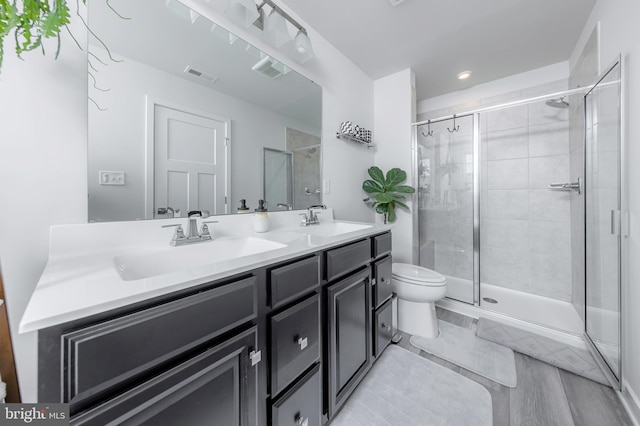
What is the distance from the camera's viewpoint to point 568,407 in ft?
3.81

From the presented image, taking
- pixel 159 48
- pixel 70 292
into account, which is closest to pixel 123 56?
pixel 159 48

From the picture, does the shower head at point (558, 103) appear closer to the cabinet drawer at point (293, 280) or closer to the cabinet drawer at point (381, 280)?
the cabinet drawer at point (381, 280)

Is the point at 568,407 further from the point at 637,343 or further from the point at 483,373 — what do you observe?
the point at 637,343

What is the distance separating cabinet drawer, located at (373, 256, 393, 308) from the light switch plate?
134cm

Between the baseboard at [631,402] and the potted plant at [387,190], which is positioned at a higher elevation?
the potted plant at [387,190]

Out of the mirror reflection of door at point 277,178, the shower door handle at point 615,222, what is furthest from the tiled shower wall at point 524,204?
the mirror reflection of door at point 277,178

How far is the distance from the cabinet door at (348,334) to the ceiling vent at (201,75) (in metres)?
1.24

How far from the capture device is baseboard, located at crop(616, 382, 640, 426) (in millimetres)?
1054

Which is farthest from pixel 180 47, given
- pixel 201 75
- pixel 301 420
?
pixel 301 420

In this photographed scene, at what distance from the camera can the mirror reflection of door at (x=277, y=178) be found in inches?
56.9

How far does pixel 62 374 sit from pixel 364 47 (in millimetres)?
2537

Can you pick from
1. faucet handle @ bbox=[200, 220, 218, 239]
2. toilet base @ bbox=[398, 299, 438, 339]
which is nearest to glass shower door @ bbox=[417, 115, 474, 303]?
toilet base @ bbox=[398, 299, 438, 339]

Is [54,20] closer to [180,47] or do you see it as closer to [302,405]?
[180,47]

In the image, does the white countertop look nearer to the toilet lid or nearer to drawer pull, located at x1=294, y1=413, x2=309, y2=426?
drawer pull, located at x1=294, y1=413, x2=309, y2=426
